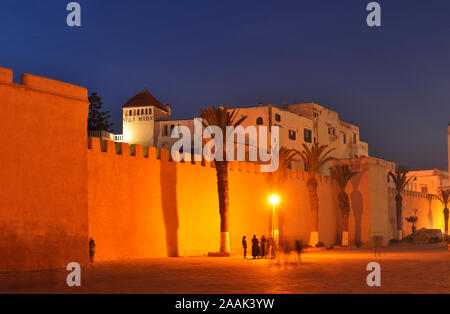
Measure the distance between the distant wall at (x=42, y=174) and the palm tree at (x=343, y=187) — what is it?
25546 mm

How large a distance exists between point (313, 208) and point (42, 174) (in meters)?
22.8

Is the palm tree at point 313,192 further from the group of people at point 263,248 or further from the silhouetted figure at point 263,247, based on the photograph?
the silhouetted figure at point 263,247

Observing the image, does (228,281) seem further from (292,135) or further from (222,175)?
(292,135)

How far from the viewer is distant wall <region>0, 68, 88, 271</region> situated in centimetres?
1778

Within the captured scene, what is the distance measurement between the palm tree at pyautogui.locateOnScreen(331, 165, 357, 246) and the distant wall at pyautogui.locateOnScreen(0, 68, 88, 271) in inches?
1006

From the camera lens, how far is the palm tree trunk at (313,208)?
3822 centimetres

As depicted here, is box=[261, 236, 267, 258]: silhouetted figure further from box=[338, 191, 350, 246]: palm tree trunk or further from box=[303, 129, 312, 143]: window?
box=[303, 129, 312, 143]: window

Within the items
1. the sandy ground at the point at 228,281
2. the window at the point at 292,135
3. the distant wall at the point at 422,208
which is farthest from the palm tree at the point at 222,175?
the window at the point at 292,135

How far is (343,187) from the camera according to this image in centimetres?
4338

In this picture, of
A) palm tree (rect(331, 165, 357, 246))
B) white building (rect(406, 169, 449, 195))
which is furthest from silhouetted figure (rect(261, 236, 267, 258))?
white building (rect(406, 169, 449, 195))
